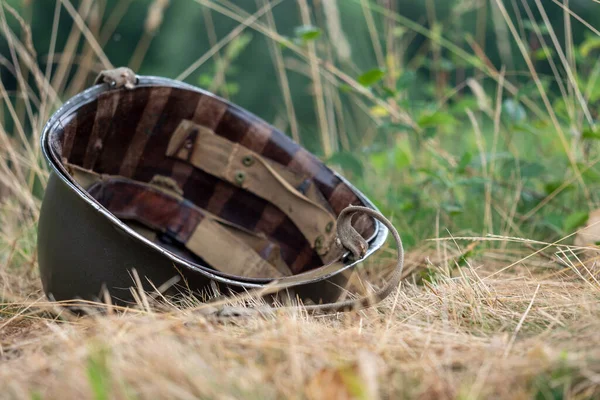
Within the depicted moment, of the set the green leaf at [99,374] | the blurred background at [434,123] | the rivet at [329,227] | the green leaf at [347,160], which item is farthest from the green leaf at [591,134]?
the green leaf at [99,374]

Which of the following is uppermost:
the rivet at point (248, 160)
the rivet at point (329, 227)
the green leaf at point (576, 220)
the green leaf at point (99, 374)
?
the green leaf at point (576, 220)

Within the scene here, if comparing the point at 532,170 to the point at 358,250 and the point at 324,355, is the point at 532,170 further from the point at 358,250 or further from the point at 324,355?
the point at 324,355

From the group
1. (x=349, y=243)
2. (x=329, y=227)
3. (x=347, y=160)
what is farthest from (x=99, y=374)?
(x=347, y=160)

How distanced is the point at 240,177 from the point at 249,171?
32mm

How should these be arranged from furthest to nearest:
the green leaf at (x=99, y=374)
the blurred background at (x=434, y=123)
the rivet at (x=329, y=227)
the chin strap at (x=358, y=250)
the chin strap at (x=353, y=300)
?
the blurred background at (x=434, y=123) < the rivet at (x=329, y=227) < the chin strap at (x=358, y=250) < the chin strap at (x=353, y=300) < the green leaf at (x=99, y=374)

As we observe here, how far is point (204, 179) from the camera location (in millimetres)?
2072

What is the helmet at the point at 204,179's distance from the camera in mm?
1764

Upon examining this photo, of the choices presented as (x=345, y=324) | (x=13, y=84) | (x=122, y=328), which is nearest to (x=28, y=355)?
(x=122, y=328)

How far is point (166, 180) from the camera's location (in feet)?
6.67

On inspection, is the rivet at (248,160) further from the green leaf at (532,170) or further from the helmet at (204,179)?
the green leaf at (532,170)

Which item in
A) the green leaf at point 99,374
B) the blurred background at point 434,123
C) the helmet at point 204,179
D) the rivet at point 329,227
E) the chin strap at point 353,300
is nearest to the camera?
the green leaf at point 99,374

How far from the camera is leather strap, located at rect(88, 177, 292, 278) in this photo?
196cm

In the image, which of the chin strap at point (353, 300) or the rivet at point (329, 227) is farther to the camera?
the rivet at point (329, 227)

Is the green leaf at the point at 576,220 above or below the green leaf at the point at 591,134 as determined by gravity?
below
